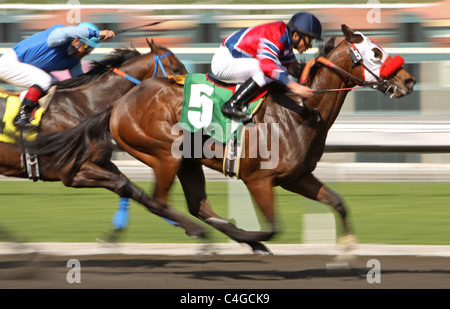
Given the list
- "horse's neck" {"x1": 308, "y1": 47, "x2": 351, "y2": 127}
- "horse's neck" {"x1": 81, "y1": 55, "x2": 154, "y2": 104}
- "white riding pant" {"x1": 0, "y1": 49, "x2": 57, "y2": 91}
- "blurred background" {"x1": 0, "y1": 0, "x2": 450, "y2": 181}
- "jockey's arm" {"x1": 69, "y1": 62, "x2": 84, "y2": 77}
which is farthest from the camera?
"blurred background" {"x1": 0, "y1": 0, "x2": 450, "y2": 181}

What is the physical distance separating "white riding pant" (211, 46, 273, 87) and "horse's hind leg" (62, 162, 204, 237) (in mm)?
934

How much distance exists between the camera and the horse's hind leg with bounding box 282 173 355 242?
18.5 feet

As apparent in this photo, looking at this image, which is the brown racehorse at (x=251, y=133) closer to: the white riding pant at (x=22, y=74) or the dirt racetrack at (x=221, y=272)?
the dirt racetrack at (x=221, y=272)

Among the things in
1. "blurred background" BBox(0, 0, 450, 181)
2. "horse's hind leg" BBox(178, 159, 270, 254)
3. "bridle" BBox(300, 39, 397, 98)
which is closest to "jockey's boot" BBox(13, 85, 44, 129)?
"horse's hind leg" BBox(178, 159, 270, 254)

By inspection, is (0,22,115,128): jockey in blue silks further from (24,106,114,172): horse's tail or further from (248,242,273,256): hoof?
(248,242,273,256): hoof

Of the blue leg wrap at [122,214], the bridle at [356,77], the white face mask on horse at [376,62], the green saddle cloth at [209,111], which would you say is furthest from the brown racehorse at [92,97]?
the white face mask on horse at [376,62]

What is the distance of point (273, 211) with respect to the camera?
17.8ft

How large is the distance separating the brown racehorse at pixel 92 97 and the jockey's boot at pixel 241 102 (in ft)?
2.65

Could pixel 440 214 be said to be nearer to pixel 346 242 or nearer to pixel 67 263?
pixel 346 242

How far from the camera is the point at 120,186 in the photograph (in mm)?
5820

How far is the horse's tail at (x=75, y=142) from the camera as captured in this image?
19.4ft

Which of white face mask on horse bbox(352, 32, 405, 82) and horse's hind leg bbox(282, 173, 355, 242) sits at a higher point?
white face mask on horse bbox(352, 32, 405, 82)

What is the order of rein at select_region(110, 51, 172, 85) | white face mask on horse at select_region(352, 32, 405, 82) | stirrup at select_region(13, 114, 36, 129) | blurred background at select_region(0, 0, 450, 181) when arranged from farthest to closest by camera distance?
blurred background at select_region(0, 0, 450, 181)
rein at select_region(110, 51, 172, 85)
stirrup at select_region(13, 114, 36, 129)
white face mask on horse at select_region(352, 32, 405, 82)

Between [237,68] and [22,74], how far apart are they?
1.72 m
